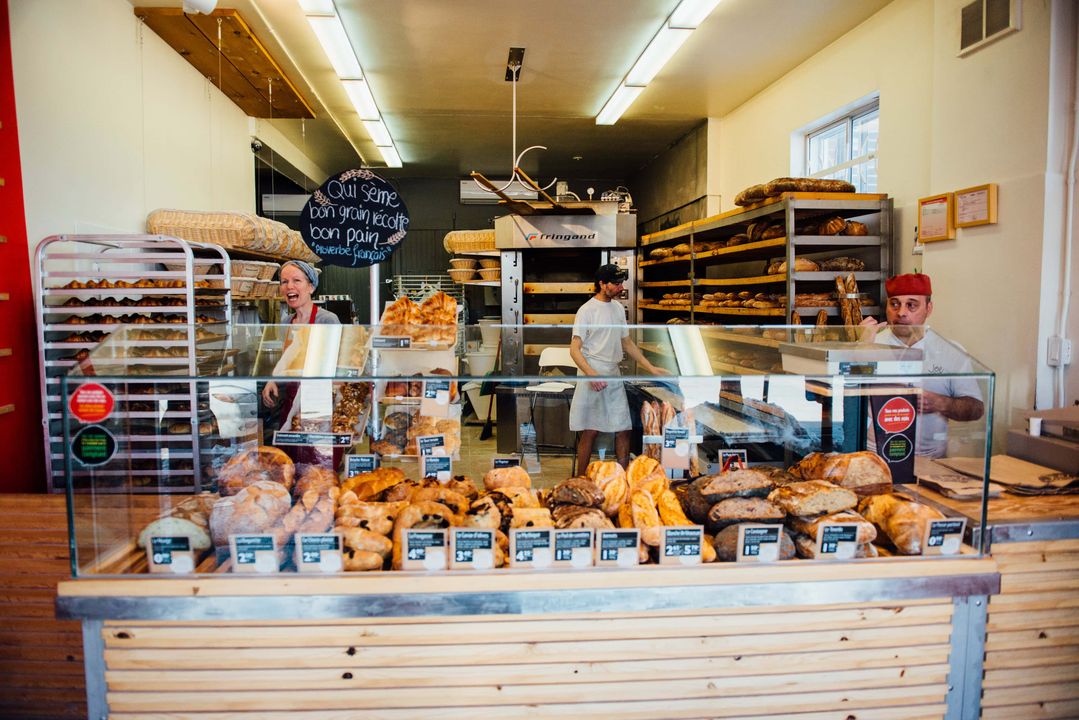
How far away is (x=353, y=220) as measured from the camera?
10.7ft

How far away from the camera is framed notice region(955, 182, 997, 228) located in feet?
11.2

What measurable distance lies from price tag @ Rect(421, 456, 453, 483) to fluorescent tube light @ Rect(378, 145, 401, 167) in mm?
7376

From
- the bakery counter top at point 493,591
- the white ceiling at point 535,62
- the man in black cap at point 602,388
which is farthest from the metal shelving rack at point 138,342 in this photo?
the white ceiling at point 535,62

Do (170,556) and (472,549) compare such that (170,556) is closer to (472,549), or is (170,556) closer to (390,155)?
(472,549)

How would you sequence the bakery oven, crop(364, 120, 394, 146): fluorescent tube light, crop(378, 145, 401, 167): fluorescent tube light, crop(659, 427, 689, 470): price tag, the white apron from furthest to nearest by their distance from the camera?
crop(378, 145, 401, 167): fluorescent tube light
crop(364, 120, 394, 146): fluorescent tube light
the bakery oven
the white apron
crop(659, 427, 689, 470): price tag

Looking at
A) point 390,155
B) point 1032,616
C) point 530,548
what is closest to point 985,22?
point 1032,616

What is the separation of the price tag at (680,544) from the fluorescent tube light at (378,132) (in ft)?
21.6

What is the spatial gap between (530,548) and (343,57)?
468 cm

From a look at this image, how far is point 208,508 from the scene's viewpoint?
1.78 metres

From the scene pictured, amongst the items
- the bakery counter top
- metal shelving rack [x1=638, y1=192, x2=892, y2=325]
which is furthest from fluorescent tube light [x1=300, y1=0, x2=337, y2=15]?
the bakery counter top

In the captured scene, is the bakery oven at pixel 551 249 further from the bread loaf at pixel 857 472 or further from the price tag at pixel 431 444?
the bread loaf at pixel 857 472

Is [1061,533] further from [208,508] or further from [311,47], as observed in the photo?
[311,47]

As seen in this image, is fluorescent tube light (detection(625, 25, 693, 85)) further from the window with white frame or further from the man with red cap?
the man with red cap

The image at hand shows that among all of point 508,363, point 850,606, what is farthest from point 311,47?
point 850,606
